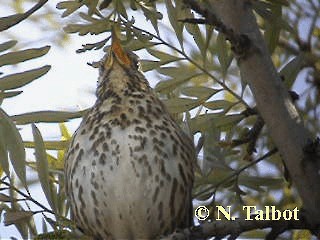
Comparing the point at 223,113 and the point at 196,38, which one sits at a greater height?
the point at 196,38

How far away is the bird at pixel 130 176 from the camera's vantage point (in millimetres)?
2289

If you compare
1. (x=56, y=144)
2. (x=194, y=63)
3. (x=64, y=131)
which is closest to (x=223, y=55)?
(x=194, y=63)

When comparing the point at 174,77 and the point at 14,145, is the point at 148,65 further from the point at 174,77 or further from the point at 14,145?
the point at 14,145

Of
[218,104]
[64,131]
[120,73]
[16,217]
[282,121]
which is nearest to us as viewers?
[282,121]

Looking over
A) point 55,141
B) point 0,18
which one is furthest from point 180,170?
point 0,18

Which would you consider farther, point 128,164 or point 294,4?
point 128,164

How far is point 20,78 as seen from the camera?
1996 mm

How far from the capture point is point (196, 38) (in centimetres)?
217

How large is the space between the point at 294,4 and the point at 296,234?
67 cm

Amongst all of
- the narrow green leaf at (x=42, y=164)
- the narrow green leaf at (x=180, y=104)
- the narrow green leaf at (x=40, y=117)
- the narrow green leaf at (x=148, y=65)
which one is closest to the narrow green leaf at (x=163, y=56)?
the narrow green leaf at (x=148, y=65)

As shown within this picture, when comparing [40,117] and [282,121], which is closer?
[282,121]

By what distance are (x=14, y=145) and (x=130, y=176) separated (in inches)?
18.9

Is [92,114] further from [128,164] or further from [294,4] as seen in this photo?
[294,4]

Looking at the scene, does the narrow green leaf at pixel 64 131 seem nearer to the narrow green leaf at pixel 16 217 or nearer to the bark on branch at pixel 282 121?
the narrow green leaf at pixel 16 217
